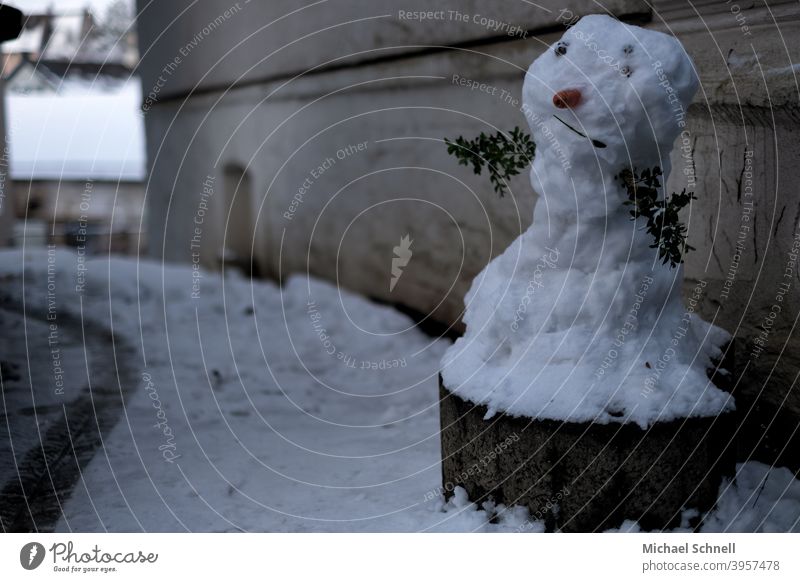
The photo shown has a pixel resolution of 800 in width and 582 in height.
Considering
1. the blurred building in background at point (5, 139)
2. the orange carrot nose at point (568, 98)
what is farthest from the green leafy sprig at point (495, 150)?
the blurred building in background at point (5, 139)

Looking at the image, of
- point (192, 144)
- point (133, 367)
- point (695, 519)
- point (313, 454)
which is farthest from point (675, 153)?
point (192, 144)

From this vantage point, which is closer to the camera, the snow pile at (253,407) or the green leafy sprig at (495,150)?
the green leafy sprig at (495,150)

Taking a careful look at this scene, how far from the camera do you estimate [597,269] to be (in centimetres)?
232

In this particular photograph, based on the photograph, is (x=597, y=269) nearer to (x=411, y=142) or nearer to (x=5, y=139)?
(x=411, y=142)

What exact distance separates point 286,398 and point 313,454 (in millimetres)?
683

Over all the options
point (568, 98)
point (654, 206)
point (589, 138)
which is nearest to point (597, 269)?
point (654, 206)

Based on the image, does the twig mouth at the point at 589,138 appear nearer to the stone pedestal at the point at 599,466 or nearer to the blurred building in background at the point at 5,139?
the stone pedestal at the point at 599,466

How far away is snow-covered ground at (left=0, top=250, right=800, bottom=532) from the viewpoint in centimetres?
255

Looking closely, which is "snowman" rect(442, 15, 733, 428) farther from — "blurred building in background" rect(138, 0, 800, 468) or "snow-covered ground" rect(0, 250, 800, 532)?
"blurred building in background" rect(138, 0, 800, 468)

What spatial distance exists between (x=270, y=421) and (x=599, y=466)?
1598 millimetres

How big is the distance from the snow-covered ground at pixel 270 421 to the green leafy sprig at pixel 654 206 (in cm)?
71

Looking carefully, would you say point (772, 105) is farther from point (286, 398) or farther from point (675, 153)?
point (286, 398)

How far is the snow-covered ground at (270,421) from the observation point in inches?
100

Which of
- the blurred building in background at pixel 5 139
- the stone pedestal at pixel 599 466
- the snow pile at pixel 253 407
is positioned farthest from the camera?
the blurred building in background at pixel 5 139
